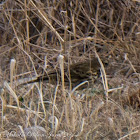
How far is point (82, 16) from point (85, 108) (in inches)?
96.9

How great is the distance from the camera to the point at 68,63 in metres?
3.25

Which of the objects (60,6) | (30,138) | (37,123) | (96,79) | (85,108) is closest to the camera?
(30,138)

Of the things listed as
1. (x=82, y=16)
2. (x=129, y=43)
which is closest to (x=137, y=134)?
(x=129, y=43)

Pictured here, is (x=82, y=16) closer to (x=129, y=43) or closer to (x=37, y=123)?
(x=129, y=43)

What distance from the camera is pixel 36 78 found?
3.65m

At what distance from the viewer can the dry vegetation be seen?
2.91 metres

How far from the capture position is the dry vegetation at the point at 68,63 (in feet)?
9.55

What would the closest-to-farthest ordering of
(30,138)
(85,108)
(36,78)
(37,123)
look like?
1. (30,138)
2. (37,123)
3. (85,108)
4. (36,78)

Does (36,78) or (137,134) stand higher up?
(36,78)

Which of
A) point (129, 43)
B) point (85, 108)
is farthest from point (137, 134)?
point (129, 43)

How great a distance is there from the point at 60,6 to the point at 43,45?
0.71 metres

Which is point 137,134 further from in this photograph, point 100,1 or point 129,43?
point 100,1

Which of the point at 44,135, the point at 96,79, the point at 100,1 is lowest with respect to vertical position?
the point at 96,79

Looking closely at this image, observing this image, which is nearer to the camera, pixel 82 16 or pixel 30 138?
pixel 30 138
